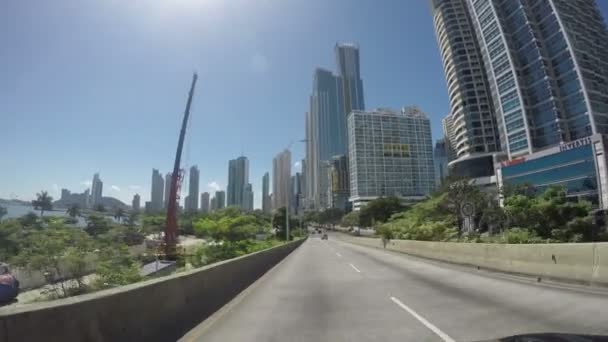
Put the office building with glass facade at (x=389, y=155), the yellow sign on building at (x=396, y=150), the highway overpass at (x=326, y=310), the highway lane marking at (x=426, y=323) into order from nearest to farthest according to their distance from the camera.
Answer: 1. the highway overpass at (x=326, y=310)
2. the highway lane marking at (x=426, y=323)
3. the office building with glass facade at (x=389, y=155)
4. the yellow sign on building at (x=396, y=150)

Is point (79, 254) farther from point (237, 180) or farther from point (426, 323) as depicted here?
point (237, 180)

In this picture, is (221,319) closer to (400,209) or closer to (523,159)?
(523,159)

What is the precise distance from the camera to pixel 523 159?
3009 inches

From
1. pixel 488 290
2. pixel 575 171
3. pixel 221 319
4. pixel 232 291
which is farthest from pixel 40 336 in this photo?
pixel 575 171

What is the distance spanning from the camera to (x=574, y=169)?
6500 centimetres

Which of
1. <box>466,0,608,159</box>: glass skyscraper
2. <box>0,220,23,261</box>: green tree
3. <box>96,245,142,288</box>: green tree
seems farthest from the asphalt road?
<box>466,0,608,159</box>: glass skyscraper

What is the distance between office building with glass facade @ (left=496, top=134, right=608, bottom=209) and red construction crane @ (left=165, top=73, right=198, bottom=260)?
53.1m

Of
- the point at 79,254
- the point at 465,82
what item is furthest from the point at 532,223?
the point at 465,82

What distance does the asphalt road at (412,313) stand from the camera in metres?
5.62

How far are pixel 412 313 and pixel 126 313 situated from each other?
201 inches

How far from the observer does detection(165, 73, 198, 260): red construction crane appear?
55.2m

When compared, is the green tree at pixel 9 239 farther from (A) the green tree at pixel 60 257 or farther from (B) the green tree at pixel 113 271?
(B) the green tree at pixel 113 271

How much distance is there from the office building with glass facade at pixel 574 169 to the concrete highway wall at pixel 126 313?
189ft

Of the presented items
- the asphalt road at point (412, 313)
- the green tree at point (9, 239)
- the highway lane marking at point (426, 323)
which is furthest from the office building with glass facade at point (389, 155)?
the highway lane marking at point (426, 323)
